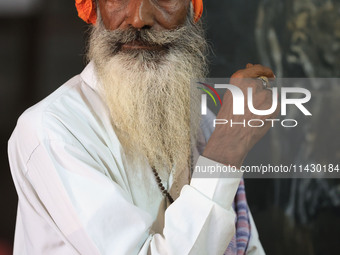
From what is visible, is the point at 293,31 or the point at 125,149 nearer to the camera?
the point at 125,149

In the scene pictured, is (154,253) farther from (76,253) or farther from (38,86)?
(38,86)

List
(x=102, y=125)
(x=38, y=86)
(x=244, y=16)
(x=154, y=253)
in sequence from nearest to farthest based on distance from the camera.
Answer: (x=154, y=253)
(x=102, y=125)
(x=38, y=86)
(x=244, y=16)

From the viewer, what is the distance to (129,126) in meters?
1.68

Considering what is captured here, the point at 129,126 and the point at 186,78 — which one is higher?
the point at 186,78

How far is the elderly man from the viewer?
1.43m

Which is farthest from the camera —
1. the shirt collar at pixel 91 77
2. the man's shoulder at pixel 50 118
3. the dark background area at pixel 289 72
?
the dark background area at pixel 289 72

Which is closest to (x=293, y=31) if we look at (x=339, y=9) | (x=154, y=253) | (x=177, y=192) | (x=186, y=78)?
(x=339, y=9)

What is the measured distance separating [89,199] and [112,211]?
72 millimetres

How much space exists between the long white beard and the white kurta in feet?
0.29

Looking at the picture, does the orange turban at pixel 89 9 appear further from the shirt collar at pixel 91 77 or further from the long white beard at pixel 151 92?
the shirt collar at pixel 91 77

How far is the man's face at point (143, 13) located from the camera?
1.63 m

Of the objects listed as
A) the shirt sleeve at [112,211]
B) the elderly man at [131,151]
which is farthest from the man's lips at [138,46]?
the shirt sleeve at [112,211]

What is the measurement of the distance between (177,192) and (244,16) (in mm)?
1216

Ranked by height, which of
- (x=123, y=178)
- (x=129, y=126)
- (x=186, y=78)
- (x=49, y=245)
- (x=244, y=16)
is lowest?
(x=49, y=245)
